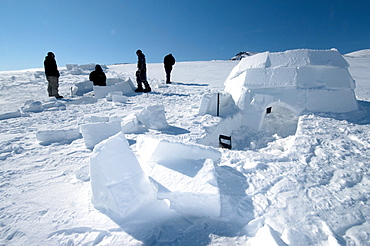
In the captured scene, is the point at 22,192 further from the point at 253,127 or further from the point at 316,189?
the point at 253,127

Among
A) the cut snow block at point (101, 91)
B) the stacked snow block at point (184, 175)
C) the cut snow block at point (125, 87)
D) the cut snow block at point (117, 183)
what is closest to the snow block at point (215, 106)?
the stacked snow block at point (184, 175)

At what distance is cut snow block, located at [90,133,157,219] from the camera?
1.73 metres

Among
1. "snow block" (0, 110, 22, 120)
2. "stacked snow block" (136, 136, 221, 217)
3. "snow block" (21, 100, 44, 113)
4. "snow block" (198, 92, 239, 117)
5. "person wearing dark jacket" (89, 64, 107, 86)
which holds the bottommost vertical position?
"snow block" (0, 110, 22, 120)

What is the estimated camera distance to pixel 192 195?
1.74 meters

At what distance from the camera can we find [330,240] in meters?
1.59

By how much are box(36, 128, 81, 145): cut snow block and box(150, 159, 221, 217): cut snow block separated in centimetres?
273

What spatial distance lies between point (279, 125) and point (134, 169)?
4723 mm

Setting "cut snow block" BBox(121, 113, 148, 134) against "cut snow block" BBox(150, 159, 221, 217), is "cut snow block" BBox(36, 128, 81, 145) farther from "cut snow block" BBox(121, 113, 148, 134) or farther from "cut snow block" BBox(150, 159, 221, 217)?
"cut snow block" BBox(150, 159, 221, 217)

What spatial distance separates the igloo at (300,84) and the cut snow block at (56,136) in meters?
4.33

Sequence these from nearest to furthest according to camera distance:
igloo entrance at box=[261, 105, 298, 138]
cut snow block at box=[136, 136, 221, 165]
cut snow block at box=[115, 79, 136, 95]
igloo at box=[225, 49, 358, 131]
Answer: cut snow block at box=[136, 136, 221, 165], igloo at box=[225, 49, 358, 131], igloo entrance at box=[261, 105, 298, 138], cut snow block at box=[115, 79, 136, 95]

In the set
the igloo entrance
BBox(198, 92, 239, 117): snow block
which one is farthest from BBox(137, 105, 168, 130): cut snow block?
the igloo entrance

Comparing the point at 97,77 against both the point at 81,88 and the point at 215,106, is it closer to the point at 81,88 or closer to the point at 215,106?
the point at 81,88

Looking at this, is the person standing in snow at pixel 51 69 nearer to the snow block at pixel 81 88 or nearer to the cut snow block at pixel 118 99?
the snow block at pixel 81 88

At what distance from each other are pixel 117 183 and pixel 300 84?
5.04 metres
